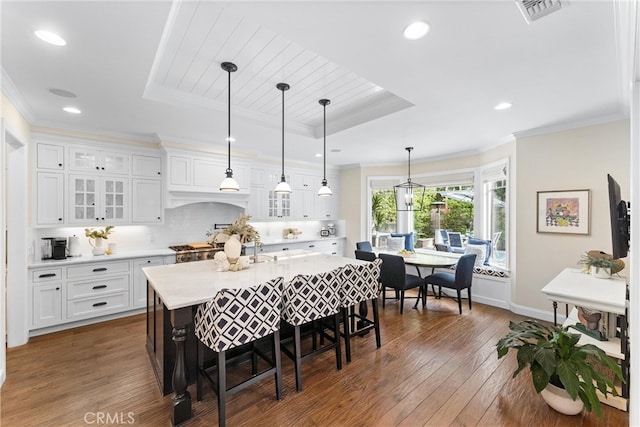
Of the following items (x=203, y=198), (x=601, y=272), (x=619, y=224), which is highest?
(x=203, y=198)

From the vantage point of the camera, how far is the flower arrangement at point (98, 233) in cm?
389

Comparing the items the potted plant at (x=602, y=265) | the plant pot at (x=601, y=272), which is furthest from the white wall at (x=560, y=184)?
the plant pot at (x=601, y=272)

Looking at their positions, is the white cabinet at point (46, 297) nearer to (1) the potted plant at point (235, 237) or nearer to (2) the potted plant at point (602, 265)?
(1) the potted plant at point (235, 237)

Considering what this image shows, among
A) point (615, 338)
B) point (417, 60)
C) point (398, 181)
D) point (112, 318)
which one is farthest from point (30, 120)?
point (615, 338)

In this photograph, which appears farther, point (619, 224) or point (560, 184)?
point (560, 184)

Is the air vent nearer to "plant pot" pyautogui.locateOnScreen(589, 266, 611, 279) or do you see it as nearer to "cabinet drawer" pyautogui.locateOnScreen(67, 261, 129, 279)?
"plant pot" pyautogui.locateOnScreen(589, 266, 611, 279)

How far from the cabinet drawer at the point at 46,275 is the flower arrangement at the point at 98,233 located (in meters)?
0.58

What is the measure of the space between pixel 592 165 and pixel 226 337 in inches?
179

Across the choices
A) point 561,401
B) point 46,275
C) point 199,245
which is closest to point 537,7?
point 561,401

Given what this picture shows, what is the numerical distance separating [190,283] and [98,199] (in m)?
2.68

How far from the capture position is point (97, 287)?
367 cm

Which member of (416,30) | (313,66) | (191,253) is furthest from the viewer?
(191,253)

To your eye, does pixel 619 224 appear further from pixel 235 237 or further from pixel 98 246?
pixel 98 246

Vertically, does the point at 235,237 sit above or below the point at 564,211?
below
